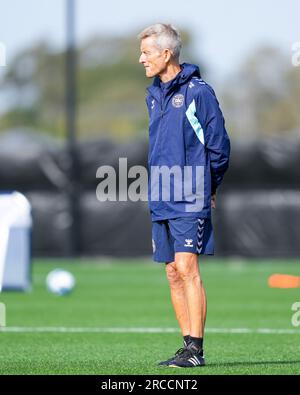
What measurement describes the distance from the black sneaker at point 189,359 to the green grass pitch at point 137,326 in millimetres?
94

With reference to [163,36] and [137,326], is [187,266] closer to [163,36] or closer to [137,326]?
[163,36]

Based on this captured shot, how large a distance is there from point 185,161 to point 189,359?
128 centimetres

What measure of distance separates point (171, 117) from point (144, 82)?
188 ft

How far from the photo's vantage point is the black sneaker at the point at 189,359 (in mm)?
7988

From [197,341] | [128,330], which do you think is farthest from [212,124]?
[128,330]

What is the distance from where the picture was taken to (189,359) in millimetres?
8023

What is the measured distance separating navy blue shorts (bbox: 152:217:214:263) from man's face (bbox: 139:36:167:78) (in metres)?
0.99

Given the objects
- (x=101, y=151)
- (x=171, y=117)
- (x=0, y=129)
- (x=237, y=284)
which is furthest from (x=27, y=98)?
(x=171, y=117)

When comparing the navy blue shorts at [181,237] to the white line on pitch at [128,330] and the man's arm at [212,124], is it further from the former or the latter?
the white line on pitch at [128,330]

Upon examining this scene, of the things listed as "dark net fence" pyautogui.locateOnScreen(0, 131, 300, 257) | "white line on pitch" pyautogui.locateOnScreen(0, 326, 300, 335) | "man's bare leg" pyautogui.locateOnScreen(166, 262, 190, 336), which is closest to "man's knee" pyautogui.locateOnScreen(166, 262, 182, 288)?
"man's bare leg" pyautogui.locateOnScreen(166, 262, 190, 336)

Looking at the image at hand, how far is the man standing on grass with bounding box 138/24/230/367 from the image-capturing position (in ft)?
26.3

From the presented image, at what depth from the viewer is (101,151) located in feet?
76.9

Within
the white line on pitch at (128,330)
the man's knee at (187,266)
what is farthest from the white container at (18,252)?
the man's knee at (187,266)
